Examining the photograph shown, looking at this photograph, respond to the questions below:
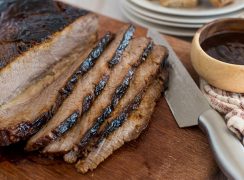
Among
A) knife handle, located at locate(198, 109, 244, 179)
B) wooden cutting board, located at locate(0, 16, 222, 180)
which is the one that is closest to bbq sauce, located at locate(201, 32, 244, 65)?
knife handle, located at locate(198, 109, 244, 179)

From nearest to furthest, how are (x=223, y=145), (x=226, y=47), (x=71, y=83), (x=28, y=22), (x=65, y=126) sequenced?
Result: 1. (x=223, y=145)
2. (x=65, y=126)
3. (x=71, y=83)
4. (x=226, y=47)
5. (x=28, y=22)

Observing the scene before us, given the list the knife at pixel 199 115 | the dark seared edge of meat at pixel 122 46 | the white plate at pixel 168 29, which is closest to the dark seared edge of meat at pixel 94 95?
the dark seared edge of meat at pixel 122 46

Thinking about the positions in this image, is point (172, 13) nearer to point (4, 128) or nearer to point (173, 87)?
point (173, 87)

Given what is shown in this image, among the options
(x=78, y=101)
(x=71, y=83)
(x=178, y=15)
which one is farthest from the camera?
(x=178, y=15)

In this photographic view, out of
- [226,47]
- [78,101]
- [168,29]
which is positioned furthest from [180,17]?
[78,101]

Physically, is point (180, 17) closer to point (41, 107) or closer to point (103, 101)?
point (103, 101)

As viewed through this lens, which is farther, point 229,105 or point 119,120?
point 229,105

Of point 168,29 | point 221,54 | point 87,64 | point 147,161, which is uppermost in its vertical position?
point 221,54

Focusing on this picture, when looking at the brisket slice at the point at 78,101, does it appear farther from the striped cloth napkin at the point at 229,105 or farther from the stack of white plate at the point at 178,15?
the stack of white plate at the point at 178,15
